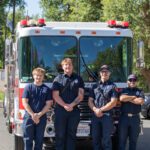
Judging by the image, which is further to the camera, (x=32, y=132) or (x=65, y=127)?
(x=65, y=127)

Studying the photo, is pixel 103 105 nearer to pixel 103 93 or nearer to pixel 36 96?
pixel 103 93

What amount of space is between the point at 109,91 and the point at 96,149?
3.65 ft

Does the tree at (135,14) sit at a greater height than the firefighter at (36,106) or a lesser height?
greater

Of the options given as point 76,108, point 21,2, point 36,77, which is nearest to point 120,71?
point 76,108

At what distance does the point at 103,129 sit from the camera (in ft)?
30.9

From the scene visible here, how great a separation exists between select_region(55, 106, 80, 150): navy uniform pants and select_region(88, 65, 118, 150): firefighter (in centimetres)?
34

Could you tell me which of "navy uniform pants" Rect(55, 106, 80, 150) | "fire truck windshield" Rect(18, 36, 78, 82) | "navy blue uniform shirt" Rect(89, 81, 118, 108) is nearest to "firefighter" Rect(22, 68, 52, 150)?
"navy uniform pants" Rect(55, 106, 80, 150)

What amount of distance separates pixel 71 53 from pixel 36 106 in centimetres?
173

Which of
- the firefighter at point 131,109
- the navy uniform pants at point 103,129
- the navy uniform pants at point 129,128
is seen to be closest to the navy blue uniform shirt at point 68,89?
the navy uniform pants at point 103,129

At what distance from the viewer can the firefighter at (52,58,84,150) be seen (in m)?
9.27

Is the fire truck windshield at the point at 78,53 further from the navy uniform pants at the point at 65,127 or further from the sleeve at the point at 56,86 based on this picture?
the navy uniform pants at the point at 65,127

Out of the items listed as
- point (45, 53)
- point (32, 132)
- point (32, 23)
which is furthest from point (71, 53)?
point (32, 132)

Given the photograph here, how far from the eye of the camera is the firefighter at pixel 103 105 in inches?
369

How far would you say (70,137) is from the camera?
9.52 metres
